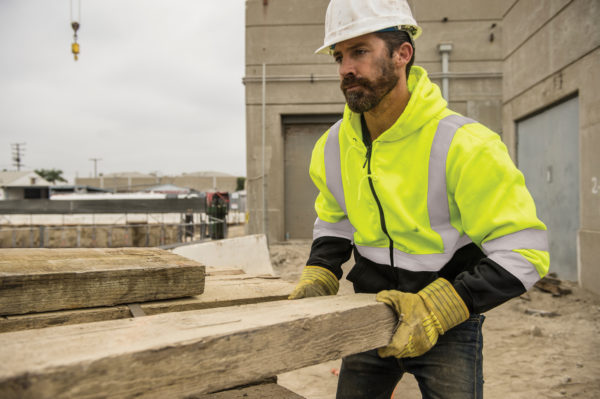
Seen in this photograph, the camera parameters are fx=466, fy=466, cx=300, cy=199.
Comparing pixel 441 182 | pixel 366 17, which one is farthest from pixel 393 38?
pixel 441 182

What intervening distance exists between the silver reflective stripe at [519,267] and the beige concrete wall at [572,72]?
20.5 feet

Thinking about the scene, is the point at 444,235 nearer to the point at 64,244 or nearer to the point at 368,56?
the point at 368,56

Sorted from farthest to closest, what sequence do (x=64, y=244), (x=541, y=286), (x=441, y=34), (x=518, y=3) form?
1. (x=64, y=244)
2. (x=441, y=34)
3. (x=518, y=3)
4. (x=541, y=286)

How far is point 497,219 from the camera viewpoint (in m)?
1.50

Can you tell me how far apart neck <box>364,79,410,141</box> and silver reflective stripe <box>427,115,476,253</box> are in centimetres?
20

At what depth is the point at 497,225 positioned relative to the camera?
4.91ft

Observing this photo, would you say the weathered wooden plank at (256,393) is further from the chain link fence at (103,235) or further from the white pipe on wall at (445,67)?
the chain link fence at (103,235)

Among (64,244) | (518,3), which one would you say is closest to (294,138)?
(518,3)

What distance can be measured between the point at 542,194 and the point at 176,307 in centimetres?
841

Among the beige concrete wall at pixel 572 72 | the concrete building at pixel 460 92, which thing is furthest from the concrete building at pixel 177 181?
the beige concrete wall at pixel 572 72

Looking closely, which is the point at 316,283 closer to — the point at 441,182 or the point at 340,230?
the point at 340,230

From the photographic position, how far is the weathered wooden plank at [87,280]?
154cm

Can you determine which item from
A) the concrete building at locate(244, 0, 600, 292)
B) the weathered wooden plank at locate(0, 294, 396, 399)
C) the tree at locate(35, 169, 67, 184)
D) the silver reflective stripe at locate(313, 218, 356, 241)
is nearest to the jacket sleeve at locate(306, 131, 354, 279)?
the silver reflective stripe at locate(313, 218, 356, 241)

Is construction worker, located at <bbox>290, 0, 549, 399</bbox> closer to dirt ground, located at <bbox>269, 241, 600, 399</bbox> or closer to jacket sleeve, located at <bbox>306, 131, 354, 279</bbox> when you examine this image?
jacket sleeve, located at <bbox>306, 131, 354, 279</bbox>
